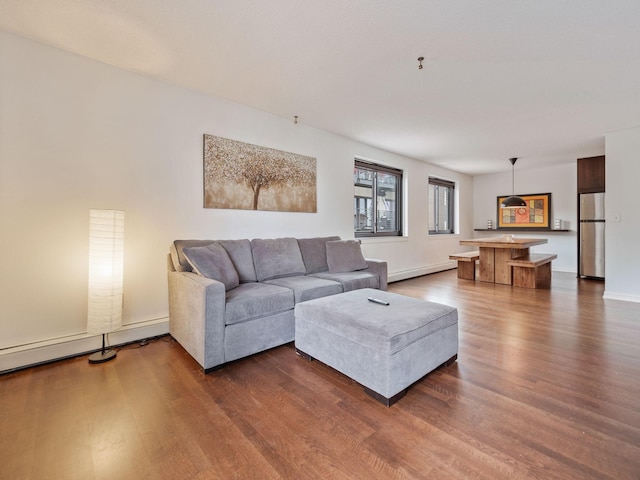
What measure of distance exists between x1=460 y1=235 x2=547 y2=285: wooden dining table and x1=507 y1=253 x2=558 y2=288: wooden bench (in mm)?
116

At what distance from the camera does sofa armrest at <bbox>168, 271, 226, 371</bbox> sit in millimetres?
1998

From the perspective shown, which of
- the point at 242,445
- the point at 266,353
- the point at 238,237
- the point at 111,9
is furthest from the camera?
the point at 238,237

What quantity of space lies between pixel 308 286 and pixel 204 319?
0.99 m

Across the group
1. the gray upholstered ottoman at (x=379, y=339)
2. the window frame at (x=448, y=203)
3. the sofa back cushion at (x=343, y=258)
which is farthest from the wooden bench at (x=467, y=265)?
the gray upholstered ottoman at (x=379, y=339)

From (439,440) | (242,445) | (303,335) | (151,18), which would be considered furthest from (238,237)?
(439,440)

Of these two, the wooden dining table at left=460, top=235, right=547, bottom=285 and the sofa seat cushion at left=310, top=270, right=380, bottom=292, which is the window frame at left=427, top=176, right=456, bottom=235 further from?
the sofa seat cushion at left=310, top=270, right=380, bottom=292

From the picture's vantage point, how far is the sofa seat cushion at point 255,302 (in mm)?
2139

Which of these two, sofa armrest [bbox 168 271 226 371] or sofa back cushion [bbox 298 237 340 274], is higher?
sofa back cushion [bbox 298 237 340 274]

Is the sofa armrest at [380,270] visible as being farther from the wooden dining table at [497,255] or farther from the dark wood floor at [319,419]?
the wooden dining table at [497,255]

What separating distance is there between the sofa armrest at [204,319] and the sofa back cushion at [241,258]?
586 mm

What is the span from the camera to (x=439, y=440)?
4.47ft

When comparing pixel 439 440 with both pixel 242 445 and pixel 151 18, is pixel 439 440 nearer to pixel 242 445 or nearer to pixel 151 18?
pixel 242 445

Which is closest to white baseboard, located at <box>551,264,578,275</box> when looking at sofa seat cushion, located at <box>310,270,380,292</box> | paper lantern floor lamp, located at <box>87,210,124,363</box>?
sofa seat cushion, located at <box>310,270,380,292</box>

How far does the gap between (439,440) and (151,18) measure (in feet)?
9.63
